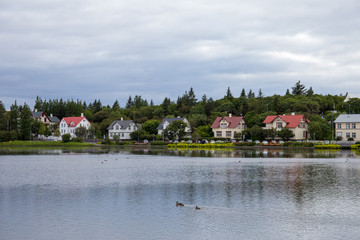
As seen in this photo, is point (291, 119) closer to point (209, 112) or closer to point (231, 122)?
point (231, 122)

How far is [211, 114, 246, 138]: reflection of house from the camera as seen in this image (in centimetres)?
9925

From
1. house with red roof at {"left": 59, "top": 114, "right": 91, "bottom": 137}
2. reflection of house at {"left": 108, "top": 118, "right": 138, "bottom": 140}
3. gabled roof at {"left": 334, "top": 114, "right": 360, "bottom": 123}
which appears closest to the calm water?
gabled roof at {"left": 334, "top": 114, "right": 360, "bottom": 123}

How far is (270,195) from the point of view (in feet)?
79.9

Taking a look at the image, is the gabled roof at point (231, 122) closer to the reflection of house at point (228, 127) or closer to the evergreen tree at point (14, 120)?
the reflection of house at point (228, 127)

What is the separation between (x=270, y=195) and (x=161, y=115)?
354 ft

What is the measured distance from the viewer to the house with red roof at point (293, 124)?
299 feet

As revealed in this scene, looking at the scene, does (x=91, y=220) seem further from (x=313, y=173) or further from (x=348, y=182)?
(x=313, y=173)

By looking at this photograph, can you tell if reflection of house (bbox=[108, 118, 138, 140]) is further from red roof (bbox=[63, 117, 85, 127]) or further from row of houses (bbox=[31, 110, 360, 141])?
red roof (bbox=[63, 117, 85, 127])

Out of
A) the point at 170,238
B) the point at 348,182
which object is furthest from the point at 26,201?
the point at 348,182

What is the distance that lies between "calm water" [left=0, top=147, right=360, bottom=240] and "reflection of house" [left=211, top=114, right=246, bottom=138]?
64.3 m

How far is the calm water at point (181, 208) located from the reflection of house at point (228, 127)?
64.3 metres

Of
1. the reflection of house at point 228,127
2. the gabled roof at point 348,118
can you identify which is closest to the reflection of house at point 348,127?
the gabled roof at point 348,118

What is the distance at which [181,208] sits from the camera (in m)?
20.6

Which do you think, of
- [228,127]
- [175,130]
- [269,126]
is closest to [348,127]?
[269,126]
